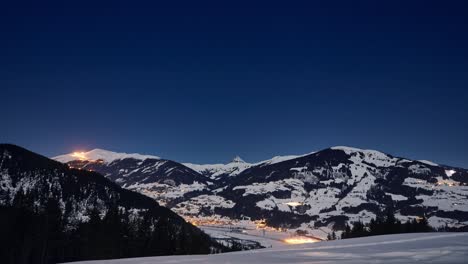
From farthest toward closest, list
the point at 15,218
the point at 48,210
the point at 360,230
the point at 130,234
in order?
the point at 360,230, the point at 130,234, the point at 48,210, the point at 15,218


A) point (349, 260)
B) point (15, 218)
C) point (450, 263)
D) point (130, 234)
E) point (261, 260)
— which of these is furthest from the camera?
point (130, 234)

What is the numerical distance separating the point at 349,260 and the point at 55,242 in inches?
3540

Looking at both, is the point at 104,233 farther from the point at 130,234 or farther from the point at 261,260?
the point at 261,260

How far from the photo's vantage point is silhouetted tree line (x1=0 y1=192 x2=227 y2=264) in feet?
254

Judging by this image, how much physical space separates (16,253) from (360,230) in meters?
98.1

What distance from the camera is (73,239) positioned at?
96625 millimetres

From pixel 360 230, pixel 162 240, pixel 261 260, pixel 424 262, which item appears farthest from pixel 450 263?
pixel 360 230

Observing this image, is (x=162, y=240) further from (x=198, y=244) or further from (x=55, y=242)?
(x=55, y=242)

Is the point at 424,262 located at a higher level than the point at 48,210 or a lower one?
lower

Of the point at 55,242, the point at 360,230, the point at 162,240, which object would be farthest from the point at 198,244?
the point at 360,230

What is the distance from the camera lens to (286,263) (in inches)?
434

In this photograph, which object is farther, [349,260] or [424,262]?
[349,260]

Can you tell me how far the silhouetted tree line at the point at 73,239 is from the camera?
254 feet

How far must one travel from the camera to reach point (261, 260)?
12.1 m
